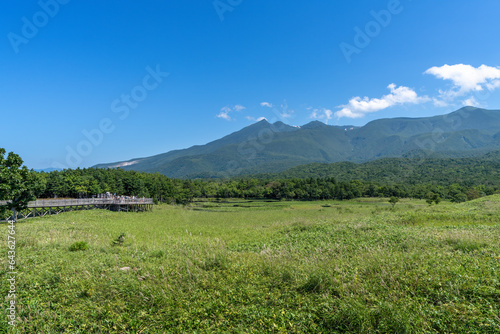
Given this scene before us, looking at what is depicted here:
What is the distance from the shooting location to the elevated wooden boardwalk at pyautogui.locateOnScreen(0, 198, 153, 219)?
34344 millimetres

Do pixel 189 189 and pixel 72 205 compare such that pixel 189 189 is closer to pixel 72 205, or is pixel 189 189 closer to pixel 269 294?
pixel 72 205

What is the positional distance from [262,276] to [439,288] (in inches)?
185

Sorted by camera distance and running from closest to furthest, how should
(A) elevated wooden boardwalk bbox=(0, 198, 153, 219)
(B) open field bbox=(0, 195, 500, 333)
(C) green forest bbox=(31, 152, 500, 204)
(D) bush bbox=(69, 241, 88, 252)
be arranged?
(B) open field bbox=(0, 195, 500, 333), (D) bush bbox=(69, 241, 88, 252), (A) elevated wooden boardwalk bbox=(0, 198, 153, 219), (C) green forest bbox=(31, 152, 500, 204)

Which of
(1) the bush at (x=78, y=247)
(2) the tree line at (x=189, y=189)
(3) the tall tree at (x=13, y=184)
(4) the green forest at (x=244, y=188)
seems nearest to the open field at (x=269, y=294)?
(1) the bush at (x=78, y=247)

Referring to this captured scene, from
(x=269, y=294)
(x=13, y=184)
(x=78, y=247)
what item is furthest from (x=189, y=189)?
(x=269, y=294)

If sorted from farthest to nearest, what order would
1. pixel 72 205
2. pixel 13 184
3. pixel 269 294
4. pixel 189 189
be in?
pixel 189 189, pixel 72 205, pixel 13 184, pixel 269 294

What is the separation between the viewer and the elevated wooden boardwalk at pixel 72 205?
1352 inches

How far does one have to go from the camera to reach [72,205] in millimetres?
39812

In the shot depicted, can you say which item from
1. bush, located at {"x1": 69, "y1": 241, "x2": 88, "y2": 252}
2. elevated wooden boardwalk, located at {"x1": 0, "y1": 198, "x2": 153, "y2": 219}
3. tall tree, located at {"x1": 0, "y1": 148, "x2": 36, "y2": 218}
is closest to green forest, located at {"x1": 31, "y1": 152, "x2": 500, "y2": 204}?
tall tree, located at {"x1": 0, "y1": 148, "x2": 36, "y2": 218}

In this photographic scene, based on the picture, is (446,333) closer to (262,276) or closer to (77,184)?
(262,276)

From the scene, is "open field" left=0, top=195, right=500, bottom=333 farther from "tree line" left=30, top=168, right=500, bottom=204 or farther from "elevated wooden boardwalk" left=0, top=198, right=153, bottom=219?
"tree line" left=30, top=168, right=500, bottom=204

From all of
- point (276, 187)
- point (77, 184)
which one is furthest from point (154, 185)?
point (276, 187)

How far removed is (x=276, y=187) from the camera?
A: 106 m

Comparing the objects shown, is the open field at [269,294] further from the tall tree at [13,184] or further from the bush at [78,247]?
the tall tree at [13,184]
